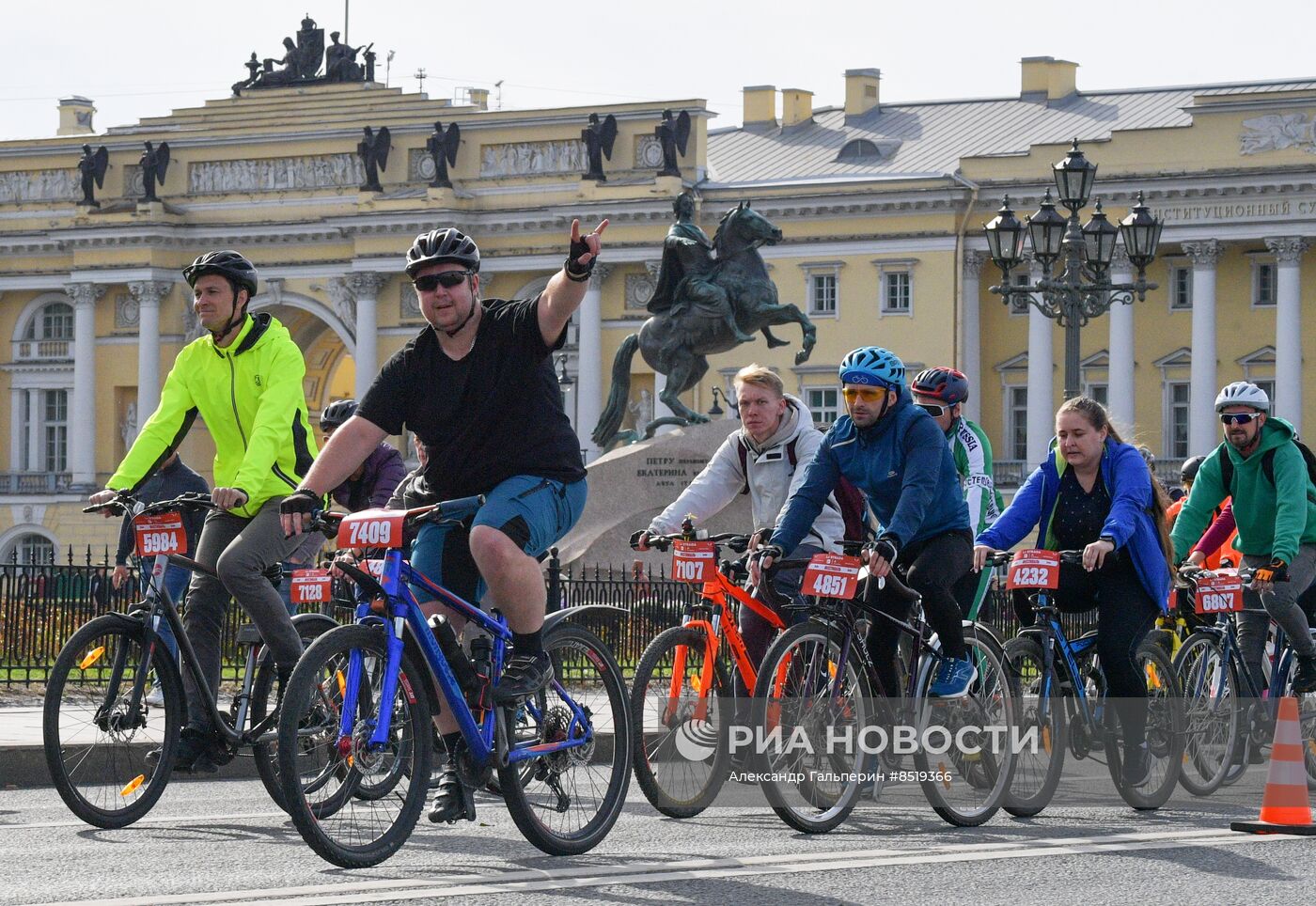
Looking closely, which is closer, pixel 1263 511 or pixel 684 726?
pixel 684 726

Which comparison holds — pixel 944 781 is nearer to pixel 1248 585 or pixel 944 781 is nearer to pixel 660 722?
pixel 660 722

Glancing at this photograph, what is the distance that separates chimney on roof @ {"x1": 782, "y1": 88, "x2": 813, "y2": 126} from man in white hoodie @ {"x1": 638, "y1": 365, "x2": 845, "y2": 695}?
61233 millimetres

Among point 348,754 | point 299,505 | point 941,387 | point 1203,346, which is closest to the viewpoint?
point 348,754

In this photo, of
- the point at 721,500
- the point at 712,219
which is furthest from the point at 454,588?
the point at 712,219

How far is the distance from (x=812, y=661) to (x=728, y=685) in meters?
0.59

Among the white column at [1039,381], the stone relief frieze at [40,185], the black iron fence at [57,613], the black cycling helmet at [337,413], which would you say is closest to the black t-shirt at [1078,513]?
the black cycling helmet at [337,413]

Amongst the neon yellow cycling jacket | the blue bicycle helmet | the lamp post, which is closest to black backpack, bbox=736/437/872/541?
the blue bicycle helmet

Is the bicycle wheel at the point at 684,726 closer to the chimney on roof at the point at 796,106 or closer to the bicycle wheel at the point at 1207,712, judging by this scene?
the bicycle wheel at the point at 1207,712

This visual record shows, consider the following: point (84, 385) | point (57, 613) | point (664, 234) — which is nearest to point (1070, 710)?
point (57, 613)

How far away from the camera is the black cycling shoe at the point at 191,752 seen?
8.91m

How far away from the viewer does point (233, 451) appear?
9.64 meters

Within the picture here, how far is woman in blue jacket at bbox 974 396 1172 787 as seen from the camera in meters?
9.98

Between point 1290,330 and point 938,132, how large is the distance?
1156 centimetres

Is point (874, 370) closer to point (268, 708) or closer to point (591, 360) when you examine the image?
point (268, 708)
